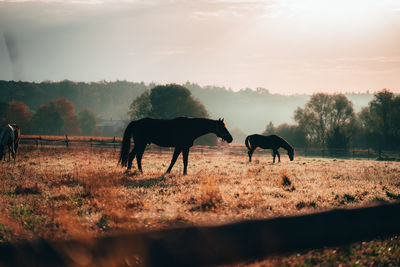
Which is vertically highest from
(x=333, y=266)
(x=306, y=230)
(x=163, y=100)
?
(x=163, y=100)

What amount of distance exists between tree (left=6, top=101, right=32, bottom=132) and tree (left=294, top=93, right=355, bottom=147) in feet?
225

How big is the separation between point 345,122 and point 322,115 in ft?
15.4

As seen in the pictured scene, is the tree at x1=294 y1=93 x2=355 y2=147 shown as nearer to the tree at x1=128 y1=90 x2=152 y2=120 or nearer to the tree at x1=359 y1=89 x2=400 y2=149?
the tree at x1=359 y1=89 x2=400 y2=149

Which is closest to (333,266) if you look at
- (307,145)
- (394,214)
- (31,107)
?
(394,214)

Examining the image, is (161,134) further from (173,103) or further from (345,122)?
(345,122)

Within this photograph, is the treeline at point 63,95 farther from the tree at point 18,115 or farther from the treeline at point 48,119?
the treeline at point 48,119

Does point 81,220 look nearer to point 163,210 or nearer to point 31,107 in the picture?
point 163,210

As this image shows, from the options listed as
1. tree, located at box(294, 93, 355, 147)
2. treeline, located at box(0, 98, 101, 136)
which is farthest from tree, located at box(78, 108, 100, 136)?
tree, located at box(294, 93, 355, 147)

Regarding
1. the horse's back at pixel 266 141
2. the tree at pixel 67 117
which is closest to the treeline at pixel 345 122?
the horse's back at pixel 266 141

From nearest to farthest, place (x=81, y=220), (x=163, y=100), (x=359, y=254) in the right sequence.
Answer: (x=359, y=254)
(x=81, y=220)
(x=163, y=100)

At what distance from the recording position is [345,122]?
63625 millimetres

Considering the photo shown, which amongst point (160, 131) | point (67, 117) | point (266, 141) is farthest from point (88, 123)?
point (160, 131)

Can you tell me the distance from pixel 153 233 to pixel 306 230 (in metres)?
1.67

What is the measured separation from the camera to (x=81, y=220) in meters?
5.81
